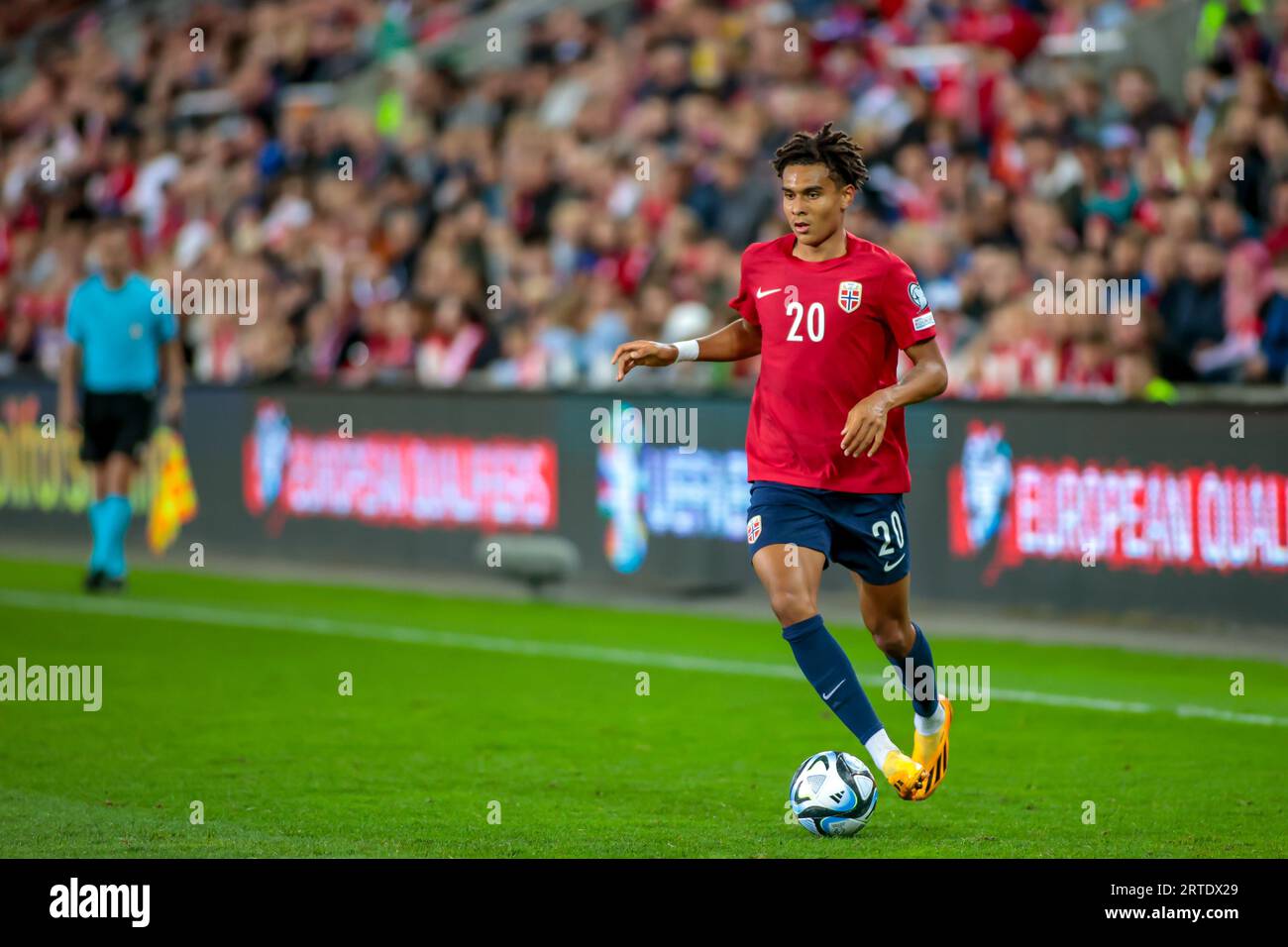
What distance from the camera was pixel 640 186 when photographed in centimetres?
2019

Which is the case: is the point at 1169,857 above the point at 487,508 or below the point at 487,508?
below

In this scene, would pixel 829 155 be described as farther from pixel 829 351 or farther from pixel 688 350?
pixel 688 350

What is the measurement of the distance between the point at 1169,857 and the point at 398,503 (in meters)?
11.9

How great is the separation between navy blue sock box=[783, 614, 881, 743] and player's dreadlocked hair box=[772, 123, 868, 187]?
168 centimetres

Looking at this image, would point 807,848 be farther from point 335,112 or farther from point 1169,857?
point 335,112

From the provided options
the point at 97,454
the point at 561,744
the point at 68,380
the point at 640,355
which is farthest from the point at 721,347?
the point at 68,380

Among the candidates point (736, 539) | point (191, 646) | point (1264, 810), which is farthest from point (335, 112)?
point (1264, 810)

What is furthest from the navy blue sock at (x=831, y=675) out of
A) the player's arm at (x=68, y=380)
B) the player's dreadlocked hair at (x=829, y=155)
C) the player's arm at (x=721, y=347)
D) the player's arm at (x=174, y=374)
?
the player's arm at (x=68, y=380)

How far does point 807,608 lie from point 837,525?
0.38 meters

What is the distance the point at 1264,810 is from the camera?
835 centimetres

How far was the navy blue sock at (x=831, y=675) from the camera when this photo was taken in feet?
26.4

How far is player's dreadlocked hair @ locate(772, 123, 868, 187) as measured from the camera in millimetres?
8086

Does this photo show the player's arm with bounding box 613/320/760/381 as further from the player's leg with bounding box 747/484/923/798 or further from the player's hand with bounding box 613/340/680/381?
the player's leg with bounding box 747/484/923/798

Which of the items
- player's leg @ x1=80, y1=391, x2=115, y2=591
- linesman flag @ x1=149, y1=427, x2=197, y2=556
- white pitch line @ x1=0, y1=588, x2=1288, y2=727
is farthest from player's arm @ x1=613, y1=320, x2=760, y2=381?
linesman flag @ x1=149, y1=427, x2=197, y2=556
